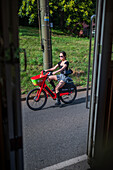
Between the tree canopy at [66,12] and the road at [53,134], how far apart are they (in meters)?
12.5

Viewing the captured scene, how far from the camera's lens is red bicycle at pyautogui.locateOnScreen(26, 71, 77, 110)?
204 inches

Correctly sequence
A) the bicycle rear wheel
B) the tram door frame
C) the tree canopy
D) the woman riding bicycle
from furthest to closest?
the tree canopy, the bicycle rear wheel, the woman riding bicycle, the tram door frame

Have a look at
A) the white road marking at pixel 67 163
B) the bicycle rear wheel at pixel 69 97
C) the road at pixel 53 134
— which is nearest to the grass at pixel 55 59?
the bicycle rear wheel at pixel 69 97

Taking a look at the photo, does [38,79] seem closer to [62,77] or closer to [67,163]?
[62,77]

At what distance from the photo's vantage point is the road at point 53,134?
333 cm

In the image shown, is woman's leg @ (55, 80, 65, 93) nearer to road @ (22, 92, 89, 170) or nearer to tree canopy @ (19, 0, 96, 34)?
road @ (22, 92, 89, 170)

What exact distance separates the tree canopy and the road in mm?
12501

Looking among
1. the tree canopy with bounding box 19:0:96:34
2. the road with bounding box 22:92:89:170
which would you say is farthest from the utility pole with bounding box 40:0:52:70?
the tree canopy with bounding box 19:0:96:34

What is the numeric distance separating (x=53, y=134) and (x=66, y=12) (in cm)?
1663

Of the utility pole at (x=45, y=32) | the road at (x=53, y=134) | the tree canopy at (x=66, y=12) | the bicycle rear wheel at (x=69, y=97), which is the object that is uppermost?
the tree canopy at (x=66, y=12)

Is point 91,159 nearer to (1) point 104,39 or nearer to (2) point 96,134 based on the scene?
(2) point 96,134

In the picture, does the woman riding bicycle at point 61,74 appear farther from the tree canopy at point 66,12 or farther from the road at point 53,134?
the tree canopy at point 66,12

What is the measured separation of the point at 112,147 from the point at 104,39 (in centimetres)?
181

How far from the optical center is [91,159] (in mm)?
3094
